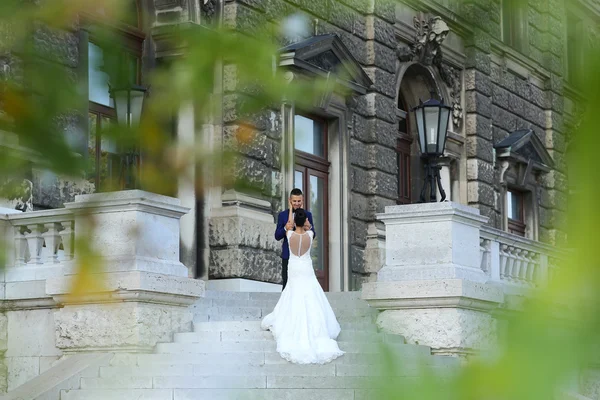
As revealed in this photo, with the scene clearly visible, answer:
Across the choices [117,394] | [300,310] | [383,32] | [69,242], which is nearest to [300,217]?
[300,310]

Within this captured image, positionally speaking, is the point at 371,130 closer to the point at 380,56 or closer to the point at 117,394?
the point at 380,56

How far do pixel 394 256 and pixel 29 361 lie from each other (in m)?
3.81

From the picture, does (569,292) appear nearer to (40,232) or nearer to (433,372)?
(433,372)

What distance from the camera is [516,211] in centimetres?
2536

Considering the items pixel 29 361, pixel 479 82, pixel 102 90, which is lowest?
pixel 29 361

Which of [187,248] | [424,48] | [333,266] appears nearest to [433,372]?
[187,248]

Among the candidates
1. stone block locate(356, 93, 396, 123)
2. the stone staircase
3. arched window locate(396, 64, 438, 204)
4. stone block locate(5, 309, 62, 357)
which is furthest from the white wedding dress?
arched window locate(396, 64, 438, 204)

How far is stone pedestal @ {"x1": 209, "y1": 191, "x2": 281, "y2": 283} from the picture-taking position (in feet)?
52.3

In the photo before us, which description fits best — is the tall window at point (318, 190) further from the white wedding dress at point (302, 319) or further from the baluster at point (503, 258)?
the white wedding dress at point (302, 319)

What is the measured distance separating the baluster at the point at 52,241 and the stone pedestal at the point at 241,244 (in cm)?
392

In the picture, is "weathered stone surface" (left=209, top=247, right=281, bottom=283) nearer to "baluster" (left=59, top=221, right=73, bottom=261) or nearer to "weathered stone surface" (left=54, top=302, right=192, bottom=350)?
"weathered stone surface" (left=54, top=302, right=192, bottom=350)

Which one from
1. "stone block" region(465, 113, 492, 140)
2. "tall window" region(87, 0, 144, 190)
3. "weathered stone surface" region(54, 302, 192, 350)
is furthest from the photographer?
"stone block" region(465, 113, 492, 140)

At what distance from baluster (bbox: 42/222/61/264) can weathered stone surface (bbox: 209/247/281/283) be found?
14.1 ft

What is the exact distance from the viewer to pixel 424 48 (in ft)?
70.6
